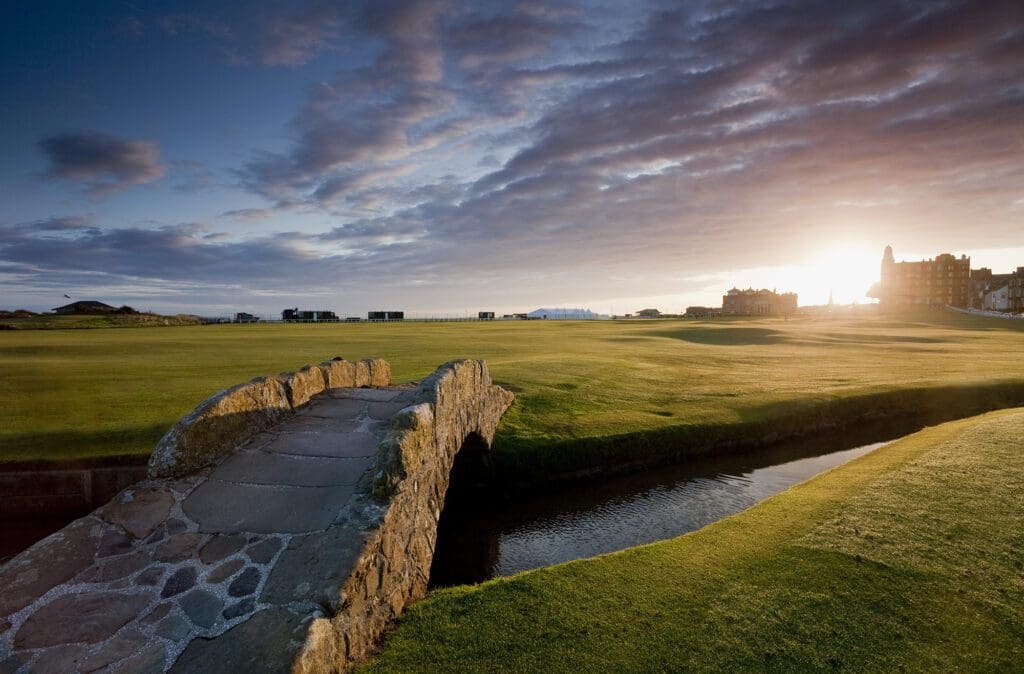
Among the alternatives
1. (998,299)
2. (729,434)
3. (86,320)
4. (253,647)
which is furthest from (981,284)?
(86,320)

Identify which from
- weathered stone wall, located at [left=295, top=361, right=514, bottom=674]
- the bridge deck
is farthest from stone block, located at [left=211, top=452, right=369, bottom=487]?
weathered stone wall, located at [left=295, top=361, right=514, bottom=674]

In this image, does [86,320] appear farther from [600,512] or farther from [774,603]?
[774,603]

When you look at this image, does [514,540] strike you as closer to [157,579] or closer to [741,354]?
[157,579]

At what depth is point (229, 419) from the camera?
930 centimetres

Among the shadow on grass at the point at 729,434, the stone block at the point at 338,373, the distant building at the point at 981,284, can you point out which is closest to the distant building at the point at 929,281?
the distant building at the point at 981,284

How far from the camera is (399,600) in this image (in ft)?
24.3

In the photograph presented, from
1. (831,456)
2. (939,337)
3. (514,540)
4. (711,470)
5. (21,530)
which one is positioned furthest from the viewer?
(939,337)

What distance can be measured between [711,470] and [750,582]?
32.6 feet

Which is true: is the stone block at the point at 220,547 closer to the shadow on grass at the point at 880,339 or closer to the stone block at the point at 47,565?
the stone block at the point at 47,565

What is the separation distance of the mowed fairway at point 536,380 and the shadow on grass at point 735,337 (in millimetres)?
7370

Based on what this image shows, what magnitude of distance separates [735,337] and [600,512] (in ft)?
162

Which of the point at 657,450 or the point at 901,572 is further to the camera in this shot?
the point at 657,450

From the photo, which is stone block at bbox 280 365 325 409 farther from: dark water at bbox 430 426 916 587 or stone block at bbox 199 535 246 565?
dark water at bbox 430 426 916 587

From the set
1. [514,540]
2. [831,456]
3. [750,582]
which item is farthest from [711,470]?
[750,582]
